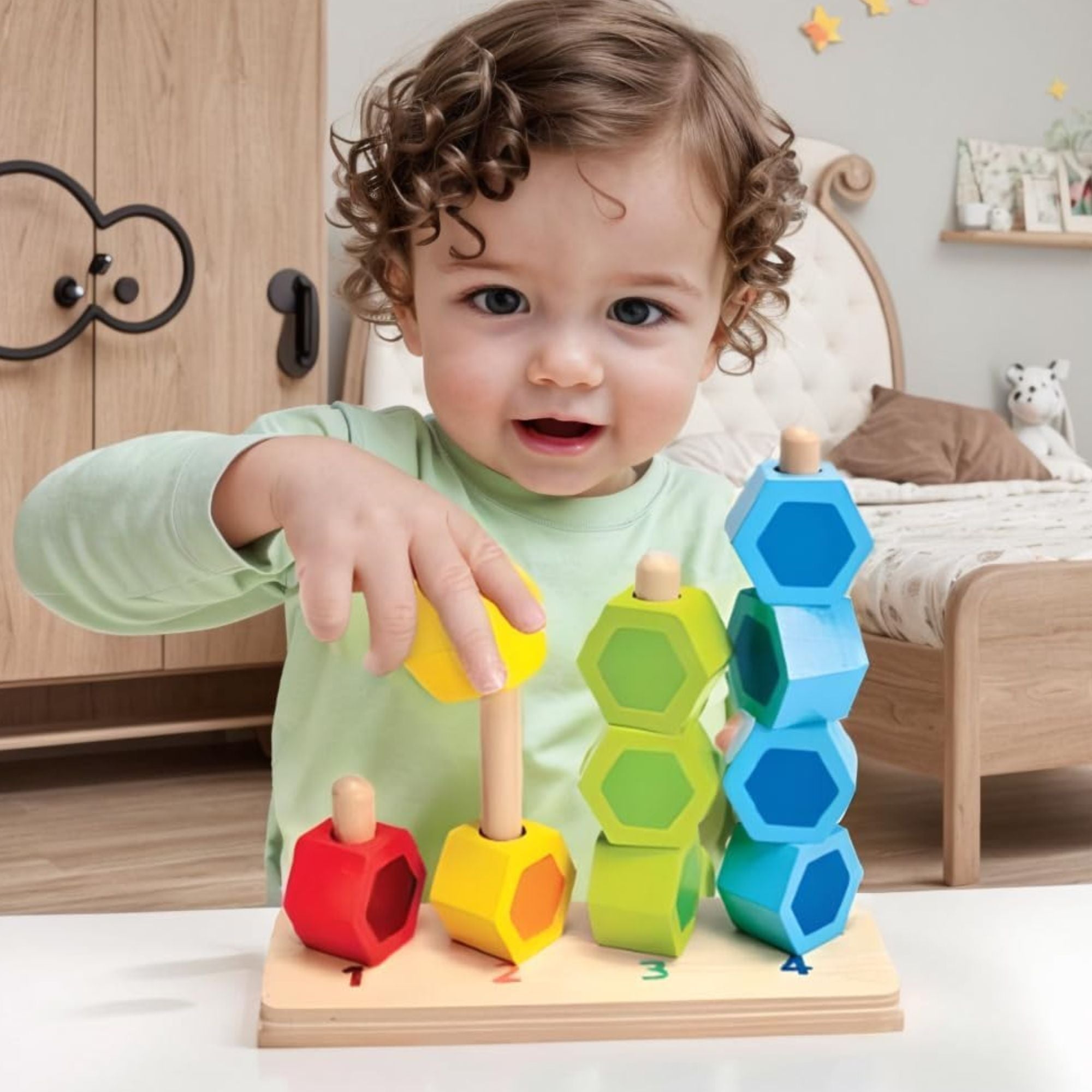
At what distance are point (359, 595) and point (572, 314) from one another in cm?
16

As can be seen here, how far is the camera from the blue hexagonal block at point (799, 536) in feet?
1.57

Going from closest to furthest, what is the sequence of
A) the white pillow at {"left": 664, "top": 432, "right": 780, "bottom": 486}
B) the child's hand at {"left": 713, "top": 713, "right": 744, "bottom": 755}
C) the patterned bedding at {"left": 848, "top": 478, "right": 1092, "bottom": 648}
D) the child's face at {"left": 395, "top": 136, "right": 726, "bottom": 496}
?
the child's hand at {"left": 713, "top": 713, "right": 744, "bottom": 755}, the child's face at {"left": 395, "top": 136, "right": 726, "bottom": 496}, the patterned bedding at {"left": 848, "top": 478, "right": 1092, "bottom": 648}, the white pillow at {"left": 664, "top": 432, "right": 780, "bottom": 486}

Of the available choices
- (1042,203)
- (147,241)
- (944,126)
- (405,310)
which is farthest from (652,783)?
(1042,203)

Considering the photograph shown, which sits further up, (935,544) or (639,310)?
(639,310)

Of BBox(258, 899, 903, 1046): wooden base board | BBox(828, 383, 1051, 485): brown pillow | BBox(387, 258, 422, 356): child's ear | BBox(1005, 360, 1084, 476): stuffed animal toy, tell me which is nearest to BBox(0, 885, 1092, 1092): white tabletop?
BBox(258, 899, 903, 1046): wooden base board

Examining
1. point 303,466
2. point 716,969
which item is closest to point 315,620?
point 303,466

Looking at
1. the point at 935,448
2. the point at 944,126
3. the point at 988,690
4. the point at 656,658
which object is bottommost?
the point at 988,690

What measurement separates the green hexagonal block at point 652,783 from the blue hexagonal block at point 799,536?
57mm

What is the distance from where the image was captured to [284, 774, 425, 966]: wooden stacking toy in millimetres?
481

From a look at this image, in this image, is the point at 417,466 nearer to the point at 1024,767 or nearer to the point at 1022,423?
the point at 1024,767

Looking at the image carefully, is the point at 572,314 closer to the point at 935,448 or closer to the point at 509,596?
the point at 509,596

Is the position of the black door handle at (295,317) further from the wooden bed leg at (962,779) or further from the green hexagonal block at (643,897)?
the green hexagonal block at (643,897)

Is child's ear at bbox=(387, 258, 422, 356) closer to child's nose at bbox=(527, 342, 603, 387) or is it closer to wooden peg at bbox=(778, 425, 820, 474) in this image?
child's nose at bbox=(527, 342, 603, 387)

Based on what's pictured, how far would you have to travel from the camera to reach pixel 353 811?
49cm
